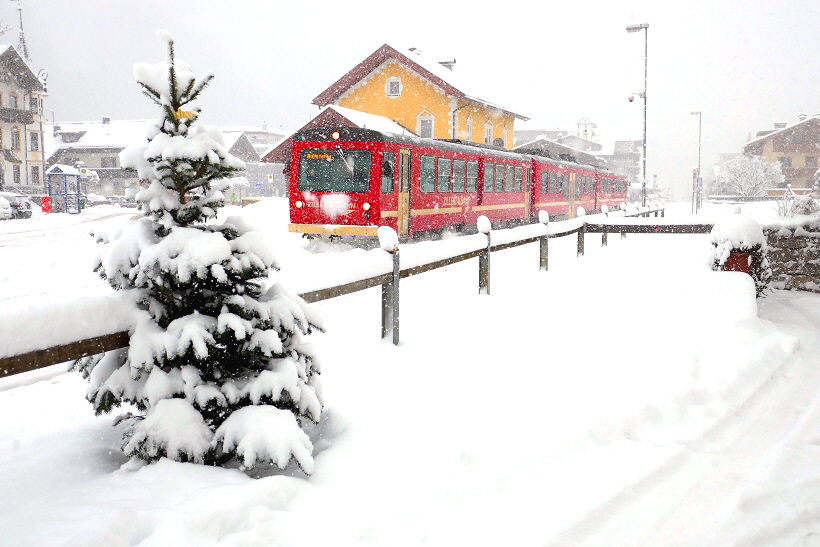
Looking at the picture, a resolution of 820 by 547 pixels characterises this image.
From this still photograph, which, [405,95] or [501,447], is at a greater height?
[405,95]

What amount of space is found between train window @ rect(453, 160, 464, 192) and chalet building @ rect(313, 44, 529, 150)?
15.0 meters

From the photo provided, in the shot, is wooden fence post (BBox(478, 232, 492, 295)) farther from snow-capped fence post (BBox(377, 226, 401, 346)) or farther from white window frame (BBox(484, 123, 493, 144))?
A: white window frame (BBox(484, 123, 493, 144))

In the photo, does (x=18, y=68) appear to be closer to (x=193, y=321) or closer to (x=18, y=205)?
(x=18, y=205)

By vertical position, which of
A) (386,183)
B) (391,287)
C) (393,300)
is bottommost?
(393,300)

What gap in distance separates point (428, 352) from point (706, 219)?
28.9ft

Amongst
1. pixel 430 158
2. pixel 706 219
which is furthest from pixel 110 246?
pixel 430 158

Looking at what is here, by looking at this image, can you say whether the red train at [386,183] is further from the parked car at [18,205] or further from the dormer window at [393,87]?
the parked car at [18,205]

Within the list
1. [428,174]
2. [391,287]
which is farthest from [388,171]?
[391,287]

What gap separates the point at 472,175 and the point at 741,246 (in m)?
12.0

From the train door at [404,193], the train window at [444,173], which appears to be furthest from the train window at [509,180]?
the train door at [404,193]

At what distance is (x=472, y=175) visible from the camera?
19.6 meters

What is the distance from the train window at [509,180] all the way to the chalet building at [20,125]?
37.3 meters

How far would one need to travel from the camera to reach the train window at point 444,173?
698 inches

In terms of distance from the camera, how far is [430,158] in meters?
17.2
